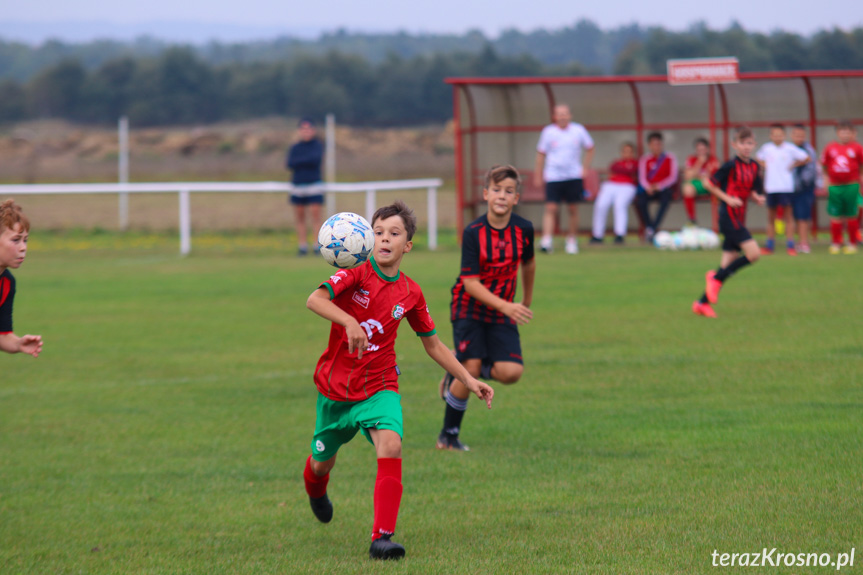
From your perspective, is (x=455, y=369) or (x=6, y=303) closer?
(x=455, y=369)

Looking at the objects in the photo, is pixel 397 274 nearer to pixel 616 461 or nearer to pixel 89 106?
pixel 616 461

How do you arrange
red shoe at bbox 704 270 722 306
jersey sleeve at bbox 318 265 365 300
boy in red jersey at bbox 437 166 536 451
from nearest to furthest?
jersey sleeve at bbox 318 265 365 300 → boy in red jersey at bbox 437 166 536 451 → red shoe at bbox 704 270 722 306

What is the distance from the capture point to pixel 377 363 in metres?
4.33

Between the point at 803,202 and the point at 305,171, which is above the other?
the point at 305,171

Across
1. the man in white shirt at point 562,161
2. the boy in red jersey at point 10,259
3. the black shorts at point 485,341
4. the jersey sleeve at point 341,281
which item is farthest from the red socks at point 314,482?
the man in white shirt at point 562,161

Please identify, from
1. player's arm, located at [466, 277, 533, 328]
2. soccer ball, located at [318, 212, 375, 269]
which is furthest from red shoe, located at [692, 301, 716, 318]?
soccer ball, located at [318, 212, 375, 269]

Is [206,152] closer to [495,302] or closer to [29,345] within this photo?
[495,302]

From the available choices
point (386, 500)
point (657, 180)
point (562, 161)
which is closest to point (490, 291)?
point (386, 500)

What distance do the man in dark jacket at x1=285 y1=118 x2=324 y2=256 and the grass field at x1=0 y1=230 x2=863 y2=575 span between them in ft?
18.4

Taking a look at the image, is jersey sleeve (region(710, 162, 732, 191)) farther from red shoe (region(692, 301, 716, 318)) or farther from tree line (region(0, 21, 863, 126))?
tree line (region(0, 21, 863, 126))

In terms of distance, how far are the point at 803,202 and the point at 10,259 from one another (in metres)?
14.0

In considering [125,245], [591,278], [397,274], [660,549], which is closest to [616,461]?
[660,549]

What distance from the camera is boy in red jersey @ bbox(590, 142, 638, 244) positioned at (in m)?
17.7

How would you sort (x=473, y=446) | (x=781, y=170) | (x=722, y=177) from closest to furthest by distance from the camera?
(x=473, y=446) < (x=722, y=177) < (x=781, y=170)
